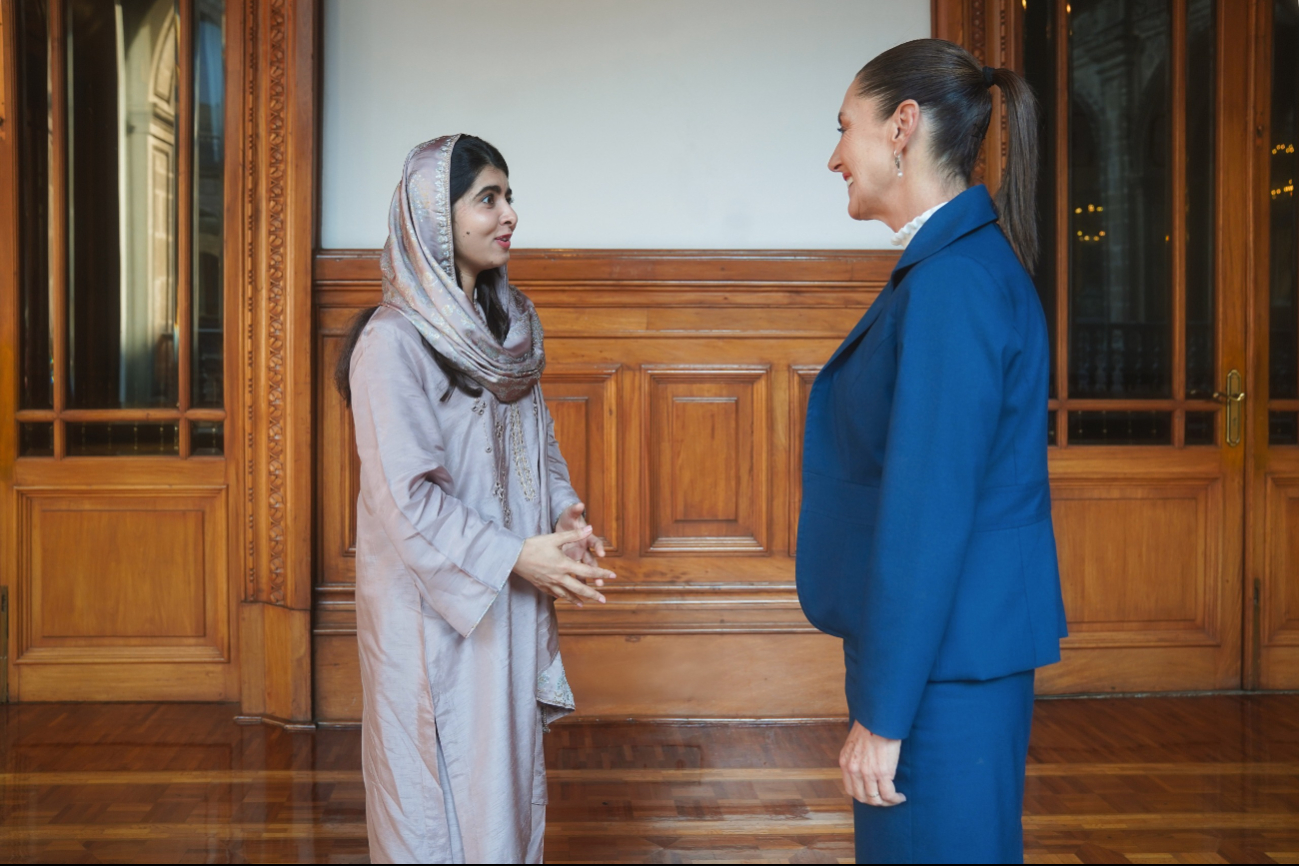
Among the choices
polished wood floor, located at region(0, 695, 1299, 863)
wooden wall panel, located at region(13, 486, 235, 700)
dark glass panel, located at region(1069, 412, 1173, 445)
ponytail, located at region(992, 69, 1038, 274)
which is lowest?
polished wood floor, located at region(0, 695, 1299, 863)

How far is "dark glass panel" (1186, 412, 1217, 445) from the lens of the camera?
379 cm

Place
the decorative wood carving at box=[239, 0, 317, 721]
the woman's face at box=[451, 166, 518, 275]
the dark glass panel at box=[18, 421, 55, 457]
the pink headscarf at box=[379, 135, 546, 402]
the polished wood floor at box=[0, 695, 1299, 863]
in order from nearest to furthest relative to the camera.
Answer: the pink headscarf at box=[379, 135, 546, 402], the woman's face at box=[451, 166, 518, 275], the polished wood floor at box=[0, 695, 1299, 863], the decorative wood carving at box=[239, 0, 317, 721], the dark glass panel at box=[18, 421, 55, 457]

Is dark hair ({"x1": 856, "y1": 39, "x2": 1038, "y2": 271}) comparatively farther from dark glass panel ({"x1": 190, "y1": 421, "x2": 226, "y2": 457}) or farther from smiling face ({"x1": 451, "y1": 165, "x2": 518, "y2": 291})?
dark glass panel ({"x1": 190, "y1": 421, "x2": 226, "y2": 457})

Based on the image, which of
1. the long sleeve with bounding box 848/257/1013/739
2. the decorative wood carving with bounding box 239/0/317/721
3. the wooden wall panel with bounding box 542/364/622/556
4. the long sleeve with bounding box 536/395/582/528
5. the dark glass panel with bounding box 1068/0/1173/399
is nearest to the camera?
the long sleeve with bounding box 848/257/1013/739

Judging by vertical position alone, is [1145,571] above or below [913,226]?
below

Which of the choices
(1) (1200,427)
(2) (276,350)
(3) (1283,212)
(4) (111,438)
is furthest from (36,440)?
(3) (1283,212)

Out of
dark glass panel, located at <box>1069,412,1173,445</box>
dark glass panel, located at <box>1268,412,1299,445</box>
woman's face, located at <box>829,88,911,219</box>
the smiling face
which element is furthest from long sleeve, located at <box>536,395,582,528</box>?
dark glass panel, located at <box>1268,412,1299,445</box>

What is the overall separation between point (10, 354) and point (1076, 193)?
386 cm

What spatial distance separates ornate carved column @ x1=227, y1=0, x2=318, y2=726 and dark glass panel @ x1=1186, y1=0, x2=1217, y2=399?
3.11 meters

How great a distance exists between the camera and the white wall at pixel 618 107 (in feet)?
11.4

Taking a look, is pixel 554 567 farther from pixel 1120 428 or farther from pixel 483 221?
pixel 1120 428

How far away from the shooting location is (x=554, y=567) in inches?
64.7

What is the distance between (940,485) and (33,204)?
11.8ft

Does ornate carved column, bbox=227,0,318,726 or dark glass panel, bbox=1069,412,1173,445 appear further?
dark glass panel, bbox=1069,412,1173,445
